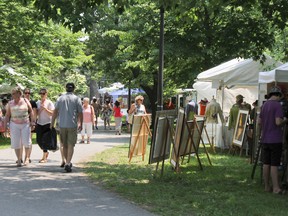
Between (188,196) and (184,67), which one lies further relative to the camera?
(184,67)

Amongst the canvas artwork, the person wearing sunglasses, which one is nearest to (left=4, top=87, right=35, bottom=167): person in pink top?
the person wearing sunglasses

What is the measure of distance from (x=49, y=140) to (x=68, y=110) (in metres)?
1.69

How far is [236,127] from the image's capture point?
48.1ft

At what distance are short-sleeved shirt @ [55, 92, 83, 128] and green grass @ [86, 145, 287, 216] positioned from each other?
1128mm

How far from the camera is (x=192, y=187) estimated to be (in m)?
8.93

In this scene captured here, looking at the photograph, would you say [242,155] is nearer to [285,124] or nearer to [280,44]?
[285,124]

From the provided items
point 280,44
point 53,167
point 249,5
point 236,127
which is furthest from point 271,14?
point 280,44

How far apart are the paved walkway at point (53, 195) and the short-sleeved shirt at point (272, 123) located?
2.64 metres

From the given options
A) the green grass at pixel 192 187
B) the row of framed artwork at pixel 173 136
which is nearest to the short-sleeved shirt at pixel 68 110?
the green grass at pixel 192 187

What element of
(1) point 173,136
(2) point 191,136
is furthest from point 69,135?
(2) point 191,136

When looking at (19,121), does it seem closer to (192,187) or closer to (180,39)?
(192,187)

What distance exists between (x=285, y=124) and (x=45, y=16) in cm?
469

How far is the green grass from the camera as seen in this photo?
7.15 m

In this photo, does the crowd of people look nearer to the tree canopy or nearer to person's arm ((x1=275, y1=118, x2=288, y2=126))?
the tree canopy
